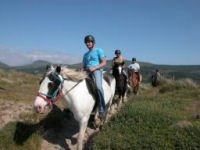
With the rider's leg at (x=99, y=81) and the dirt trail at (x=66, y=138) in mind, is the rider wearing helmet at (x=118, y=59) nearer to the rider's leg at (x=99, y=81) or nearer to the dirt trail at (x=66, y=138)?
the dirt trail at (x=66, y=138)

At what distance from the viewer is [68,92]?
16.3 feet

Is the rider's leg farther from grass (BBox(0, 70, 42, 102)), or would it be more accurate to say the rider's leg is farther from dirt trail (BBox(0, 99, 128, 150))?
grass (BBox(0, 70, 42, 102))

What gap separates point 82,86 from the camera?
5250mm

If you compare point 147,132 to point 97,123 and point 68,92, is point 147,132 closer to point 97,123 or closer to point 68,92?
point 97,123

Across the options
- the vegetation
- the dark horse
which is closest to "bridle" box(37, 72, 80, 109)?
the vegetation

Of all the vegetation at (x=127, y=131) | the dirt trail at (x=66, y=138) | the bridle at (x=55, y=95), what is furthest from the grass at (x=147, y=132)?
the bridle at (x=55, y=95)

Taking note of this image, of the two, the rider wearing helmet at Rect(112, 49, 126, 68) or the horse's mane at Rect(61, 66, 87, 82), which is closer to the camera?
the horse's mane at Rect(61, 66, 87, 82)

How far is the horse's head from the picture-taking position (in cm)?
441

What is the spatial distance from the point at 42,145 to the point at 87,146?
4.10 ft

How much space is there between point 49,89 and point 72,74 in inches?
33.9

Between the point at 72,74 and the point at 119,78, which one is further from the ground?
the point at 72,74

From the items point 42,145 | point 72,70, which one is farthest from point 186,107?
point 42,145

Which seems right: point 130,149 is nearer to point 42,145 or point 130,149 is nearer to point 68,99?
point 68,99

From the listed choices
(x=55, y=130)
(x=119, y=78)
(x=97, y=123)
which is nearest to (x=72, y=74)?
(x=55, y=130)
